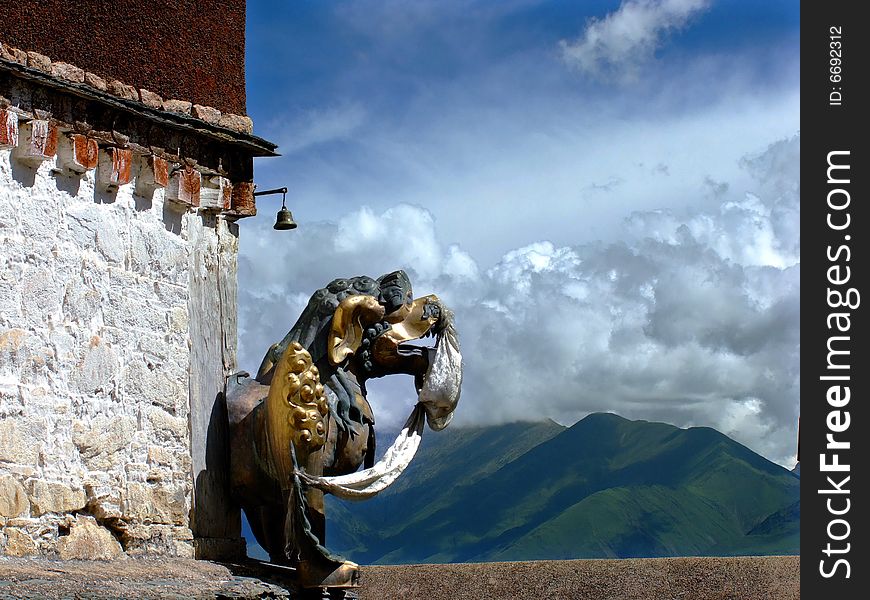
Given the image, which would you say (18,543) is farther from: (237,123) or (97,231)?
(237,123)

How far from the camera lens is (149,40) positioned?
9.18m

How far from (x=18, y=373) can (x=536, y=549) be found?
38613 millimetres

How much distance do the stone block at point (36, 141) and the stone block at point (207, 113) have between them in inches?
53.4

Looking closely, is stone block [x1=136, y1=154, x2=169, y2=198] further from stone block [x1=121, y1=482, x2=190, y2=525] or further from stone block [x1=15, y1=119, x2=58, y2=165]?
stone block [x1=121, y1=482, x2=190, y2=525]

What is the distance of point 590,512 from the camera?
5106 centimetres

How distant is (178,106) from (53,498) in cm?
261

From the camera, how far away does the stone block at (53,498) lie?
25.9 feet

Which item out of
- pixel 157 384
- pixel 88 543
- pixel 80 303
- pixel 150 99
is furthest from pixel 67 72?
pixel 88 543

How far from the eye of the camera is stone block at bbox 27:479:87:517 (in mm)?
7895

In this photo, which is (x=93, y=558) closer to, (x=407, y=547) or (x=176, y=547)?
(x=176, y=547)

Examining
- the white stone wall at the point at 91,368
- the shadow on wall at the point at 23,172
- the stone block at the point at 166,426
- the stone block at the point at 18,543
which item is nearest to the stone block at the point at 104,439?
the white stone wall at the point at 91,368

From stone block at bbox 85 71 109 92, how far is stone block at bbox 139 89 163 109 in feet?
1.05

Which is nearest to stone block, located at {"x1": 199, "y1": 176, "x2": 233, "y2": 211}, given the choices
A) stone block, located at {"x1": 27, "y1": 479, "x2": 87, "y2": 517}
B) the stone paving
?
stone block, located at {"x1": 27, "y1": 479, "x2": 87, "y2": 517}

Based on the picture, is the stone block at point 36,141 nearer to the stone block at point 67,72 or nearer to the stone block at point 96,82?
the stone block at point 67,72
